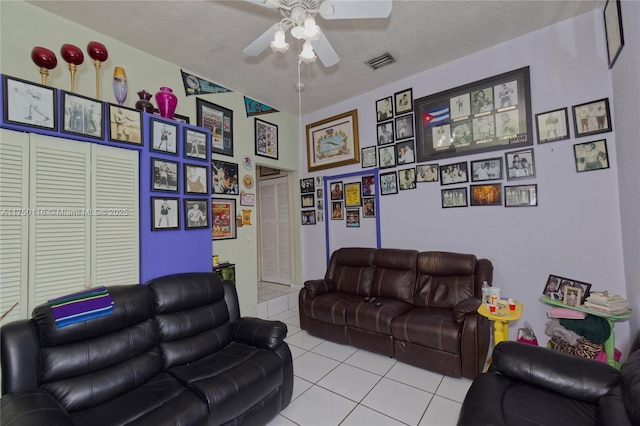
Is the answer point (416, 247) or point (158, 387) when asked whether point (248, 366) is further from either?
point (416, 247)

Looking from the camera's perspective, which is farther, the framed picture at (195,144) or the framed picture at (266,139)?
the framed picture at (266,139)

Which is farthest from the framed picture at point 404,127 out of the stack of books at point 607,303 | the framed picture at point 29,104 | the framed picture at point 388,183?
the framed picture at point 29,104

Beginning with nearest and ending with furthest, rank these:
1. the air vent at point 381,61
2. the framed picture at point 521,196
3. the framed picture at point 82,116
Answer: the framed picture at point 82,116
the framed picture at point 521,196
the air vent at point 381,61

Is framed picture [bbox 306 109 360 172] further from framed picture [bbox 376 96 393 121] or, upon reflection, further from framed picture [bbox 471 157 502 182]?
framed picture [bbox 471 157 502 182]

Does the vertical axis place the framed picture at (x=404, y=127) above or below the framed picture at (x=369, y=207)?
above

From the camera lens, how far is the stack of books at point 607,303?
1995 mm

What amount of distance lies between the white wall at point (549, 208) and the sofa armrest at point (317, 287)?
4.48ft

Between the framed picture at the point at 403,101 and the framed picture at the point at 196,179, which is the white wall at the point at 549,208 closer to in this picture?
the framed picture at the point at 403,101

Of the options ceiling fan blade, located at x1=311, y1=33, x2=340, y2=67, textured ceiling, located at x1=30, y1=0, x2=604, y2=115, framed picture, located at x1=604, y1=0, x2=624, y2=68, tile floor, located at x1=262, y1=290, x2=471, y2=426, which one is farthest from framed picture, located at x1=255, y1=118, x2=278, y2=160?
framed picture, located at x1=604, y1=0, x2=624, y2=68

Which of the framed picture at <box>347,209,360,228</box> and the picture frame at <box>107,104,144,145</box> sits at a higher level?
the picture frame at <box>107,104,144,145</box>

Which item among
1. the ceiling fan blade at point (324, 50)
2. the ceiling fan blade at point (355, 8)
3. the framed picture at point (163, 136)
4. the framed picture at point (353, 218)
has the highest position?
the ceiling fan blade at point (324, 50)

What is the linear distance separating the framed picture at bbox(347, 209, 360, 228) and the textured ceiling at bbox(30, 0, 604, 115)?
1.81 m

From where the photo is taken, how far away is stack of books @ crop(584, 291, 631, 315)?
78.5 inches

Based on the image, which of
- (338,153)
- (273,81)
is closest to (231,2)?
(273,81)
